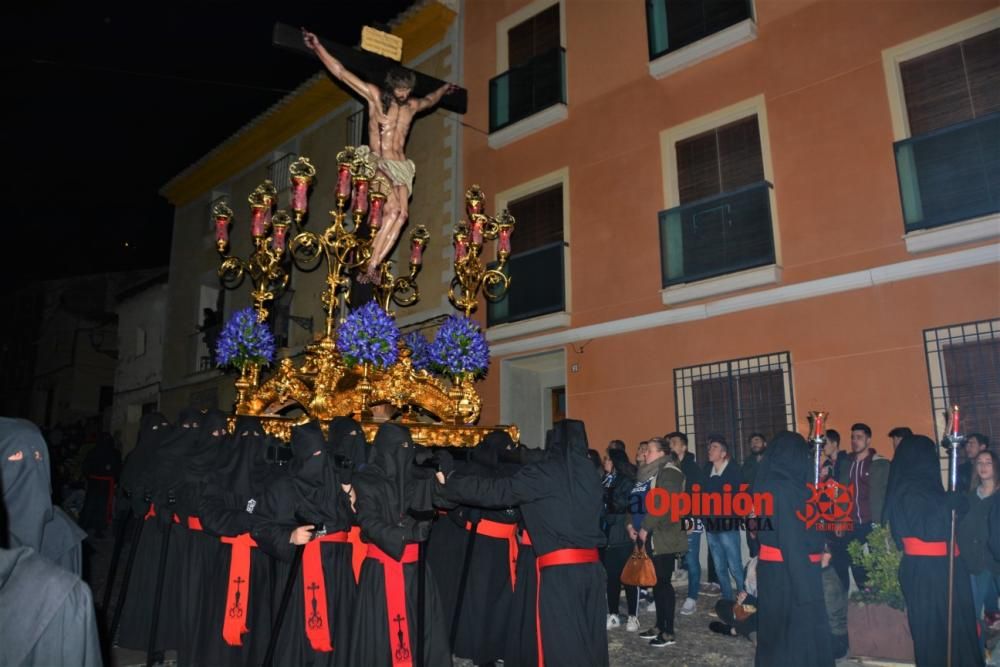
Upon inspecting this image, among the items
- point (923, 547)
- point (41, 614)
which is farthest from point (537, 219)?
point (41, 614)

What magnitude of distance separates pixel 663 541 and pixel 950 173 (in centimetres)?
510

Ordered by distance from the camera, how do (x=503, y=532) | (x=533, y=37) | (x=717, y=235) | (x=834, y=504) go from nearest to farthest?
(x=503, y=532) < (x=834, y=504) < (x=717, y=235) < (x=533, y=37)

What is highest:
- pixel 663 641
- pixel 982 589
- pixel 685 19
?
pixel 685 19

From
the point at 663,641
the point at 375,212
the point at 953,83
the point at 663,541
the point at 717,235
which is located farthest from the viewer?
the point at 717,235

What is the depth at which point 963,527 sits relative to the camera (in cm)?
568

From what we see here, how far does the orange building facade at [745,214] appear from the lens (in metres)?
7.62

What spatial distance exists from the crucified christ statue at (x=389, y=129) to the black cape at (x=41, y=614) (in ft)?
25.4

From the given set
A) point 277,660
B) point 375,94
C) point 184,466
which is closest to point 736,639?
point 277,660

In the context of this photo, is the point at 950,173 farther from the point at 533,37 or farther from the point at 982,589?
the point at 533,37

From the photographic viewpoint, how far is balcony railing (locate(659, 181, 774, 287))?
9031 millimetres

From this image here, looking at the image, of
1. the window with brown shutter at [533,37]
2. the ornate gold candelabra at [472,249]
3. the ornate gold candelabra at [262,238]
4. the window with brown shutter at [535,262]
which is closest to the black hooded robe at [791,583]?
the ornate gold candelabra at [472,249]

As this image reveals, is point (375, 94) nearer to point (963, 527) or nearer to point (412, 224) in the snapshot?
point (412, 224)

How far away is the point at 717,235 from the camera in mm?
9406

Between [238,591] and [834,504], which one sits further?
[834,504]
